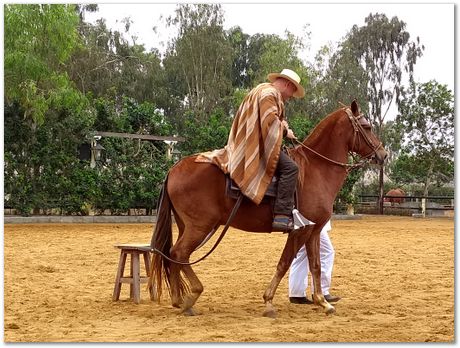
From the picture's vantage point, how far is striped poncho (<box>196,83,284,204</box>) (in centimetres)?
696

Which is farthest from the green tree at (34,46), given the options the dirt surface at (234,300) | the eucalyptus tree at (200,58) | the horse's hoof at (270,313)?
the eucalyptus tree at (200,58)

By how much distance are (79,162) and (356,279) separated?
14762 mm

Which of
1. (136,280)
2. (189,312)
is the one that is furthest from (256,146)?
(136,280)

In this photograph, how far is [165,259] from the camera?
7312 mm

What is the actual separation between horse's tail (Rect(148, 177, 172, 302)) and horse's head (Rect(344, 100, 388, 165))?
2135 millimetres

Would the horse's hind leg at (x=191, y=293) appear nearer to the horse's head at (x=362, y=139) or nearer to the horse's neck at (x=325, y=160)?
the horse's neck at (x=325, y=160)

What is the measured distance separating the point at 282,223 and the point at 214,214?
2.30 ft

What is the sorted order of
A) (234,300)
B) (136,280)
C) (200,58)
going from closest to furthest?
(136,280), (234,300), (200,58)

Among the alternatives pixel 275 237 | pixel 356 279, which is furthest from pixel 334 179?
pixel 275 237

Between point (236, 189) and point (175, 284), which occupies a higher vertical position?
point (236, 189)

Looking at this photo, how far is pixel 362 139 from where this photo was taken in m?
7.81

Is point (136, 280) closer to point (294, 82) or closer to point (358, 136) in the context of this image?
point (294, 82)

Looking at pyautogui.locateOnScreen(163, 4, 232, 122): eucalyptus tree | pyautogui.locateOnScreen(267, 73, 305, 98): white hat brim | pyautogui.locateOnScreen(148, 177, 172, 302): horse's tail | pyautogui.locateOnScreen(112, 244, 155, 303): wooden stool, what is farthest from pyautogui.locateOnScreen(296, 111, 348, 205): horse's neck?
pyautogui.locateOnScreen(163, 4, 232, 122): eucalyptus tree

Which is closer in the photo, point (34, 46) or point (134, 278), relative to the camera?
point (134, 278)
